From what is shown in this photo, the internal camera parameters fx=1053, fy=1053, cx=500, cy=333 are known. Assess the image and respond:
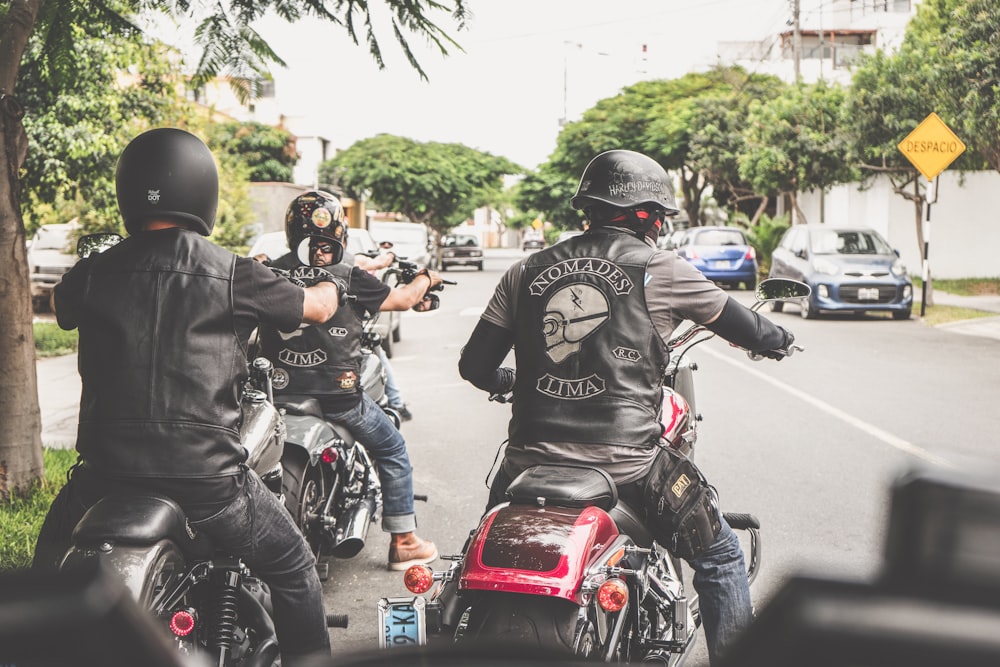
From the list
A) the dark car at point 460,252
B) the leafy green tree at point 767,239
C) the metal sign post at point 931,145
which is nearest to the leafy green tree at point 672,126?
the dark car at point 460,252

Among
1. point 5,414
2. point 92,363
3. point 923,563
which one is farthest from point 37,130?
point 923,563

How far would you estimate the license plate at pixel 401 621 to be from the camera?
8.87 feet

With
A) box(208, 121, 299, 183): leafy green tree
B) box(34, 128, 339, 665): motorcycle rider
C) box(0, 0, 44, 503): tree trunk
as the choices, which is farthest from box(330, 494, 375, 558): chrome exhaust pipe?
box(208, 121, 299, 183): leafy green tree

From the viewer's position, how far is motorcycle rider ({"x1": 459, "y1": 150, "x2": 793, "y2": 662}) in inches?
118

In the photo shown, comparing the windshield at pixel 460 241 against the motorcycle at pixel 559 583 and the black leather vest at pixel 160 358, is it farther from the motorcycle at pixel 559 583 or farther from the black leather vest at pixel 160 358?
the black leather vest at pixel 160 358

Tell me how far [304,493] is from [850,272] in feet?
49.0

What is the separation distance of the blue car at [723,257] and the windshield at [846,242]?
599cm

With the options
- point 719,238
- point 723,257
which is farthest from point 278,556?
point 719,238

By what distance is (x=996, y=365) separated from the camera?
12008 millimetres

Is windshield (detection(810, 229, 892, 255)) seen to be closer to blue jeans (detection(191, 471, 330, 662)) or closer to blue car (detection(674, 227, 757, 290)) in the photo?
blue car (detection(674, 227, 757, 290))

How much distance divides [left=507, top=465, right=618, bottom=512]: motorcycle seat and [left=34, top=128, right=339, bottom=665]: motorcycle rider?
726 millimetres

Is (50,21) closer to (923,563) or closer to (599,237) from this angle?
(599,237)

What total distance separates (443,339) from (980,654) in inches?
617

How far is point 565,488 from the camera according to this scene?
9.18 ft
